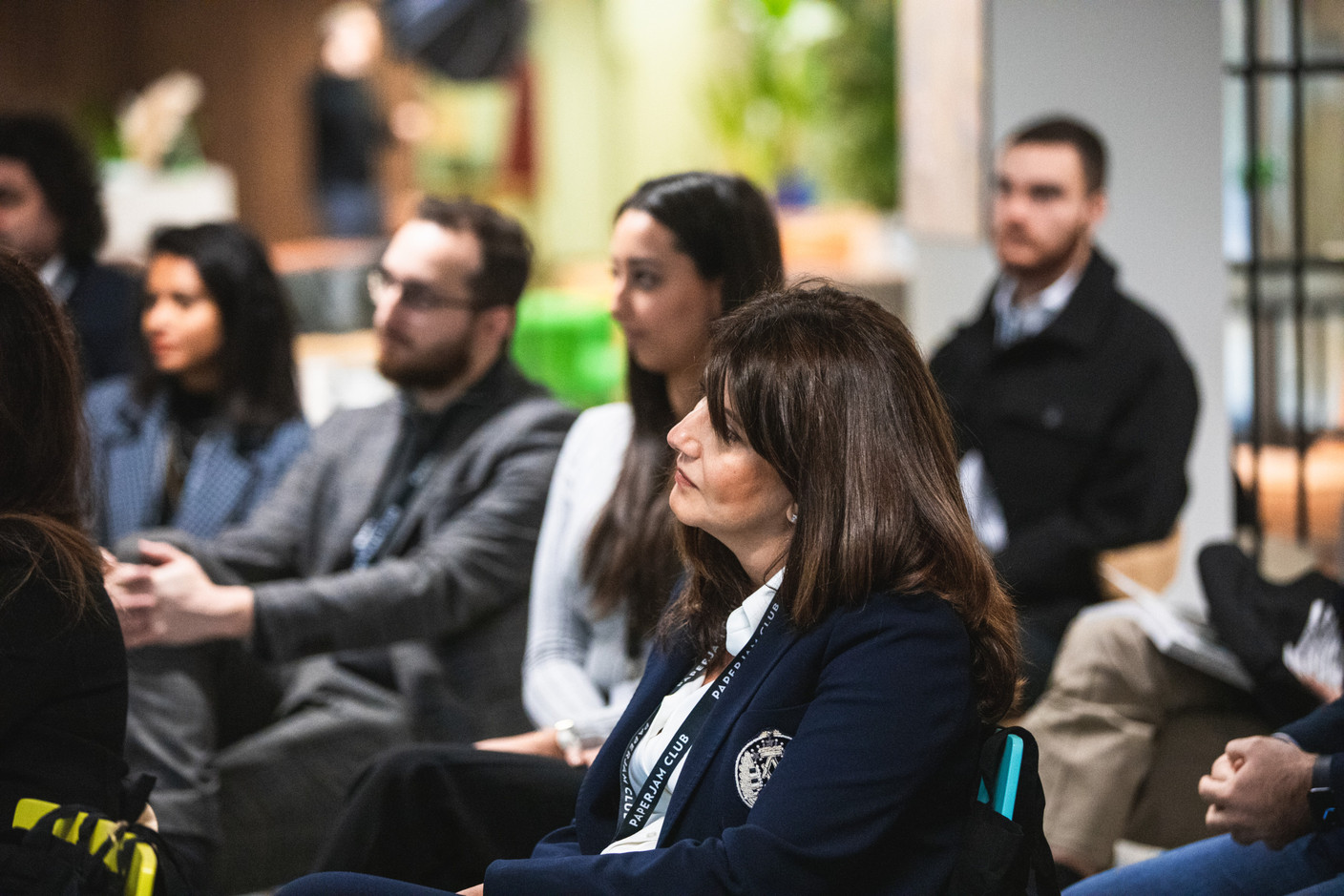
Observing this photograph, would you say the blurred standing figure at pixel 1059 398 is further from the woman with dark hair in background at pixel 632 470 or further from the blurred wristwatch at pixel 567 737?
the blurred wristwatch at pixel 567 737

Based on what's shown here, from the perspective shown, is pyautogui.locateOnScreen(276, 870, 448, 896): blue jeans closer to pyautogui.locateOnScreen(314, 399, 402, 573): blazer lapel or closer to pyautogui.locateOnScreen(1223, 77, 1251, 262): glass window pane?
pyautogui.locateOnScreen(314, 399, 402, 573): blazer lapel

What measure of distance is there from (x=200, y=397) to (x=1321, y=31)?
3393mm

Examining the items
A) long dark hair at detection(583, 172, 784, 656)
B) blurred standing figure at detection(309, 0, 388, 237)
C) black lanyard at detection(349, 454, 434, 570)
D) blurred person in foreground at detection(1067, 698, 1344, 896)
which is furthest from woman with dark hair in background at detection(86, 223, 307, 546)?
blurred standing figure at detection(309, 0, 388, 237)

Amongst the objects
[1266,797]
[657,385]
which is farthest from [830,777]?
[657,385]

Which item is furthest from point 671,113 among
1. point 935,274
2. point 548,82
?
point 935,274

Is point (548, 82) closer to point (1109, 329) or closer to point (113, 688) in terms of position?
point (1109, 329)

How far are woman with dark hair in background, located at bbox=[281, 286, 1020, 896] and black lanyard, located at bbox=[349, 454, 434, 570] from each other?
137 centimetres

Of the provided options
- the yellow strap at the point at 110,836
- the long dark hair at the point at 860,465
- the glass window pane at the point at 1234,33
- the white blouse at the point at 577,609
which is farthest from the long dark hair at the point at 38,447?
the glass window pane at the point at 1234,33

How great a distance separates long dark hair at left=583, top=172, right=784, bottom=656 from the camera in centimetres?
227

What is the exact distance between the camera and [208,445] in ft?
10.8

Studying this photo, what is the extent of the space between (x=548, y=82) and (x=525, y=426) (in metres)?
9.69

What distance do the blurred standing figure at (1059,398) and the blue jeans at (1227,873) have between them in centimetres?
91

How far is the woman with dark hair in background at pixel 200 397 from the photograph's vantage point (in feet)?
10.8

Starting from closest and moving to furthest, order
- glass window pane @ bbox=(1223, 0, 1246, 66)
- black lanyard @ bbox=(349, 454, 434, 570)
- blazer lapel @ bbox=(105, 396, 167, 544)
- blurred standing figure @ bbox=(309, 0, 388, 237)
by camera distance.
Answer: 1. black lanyard @ bbox=(349, 454, 434, 570)
2. blazer lapel @ bbox=(105, 396, 167, 544)
3. glass window pane @ bbox=(1223, 0, 1246, 66)
4. blurred standing figure @ bbox=(309, 0, 388, 237)
